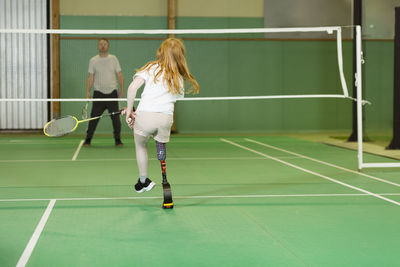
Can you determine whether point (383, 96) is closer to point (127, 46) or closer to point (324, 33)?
point (324, 33)

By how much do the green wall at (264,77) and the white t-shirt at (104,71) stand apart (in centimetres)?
453

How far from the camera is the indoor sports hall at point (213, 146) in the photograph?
15.1 ft

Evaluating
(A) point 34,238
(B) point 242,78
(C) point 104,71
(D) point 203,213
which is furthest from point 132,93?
(B) point 242,78

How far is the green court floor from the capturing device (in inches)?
166

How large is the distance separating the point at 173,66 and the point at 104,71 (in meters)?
6.63

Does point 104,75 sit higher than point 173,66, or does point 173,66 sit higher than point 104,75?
point 104,75

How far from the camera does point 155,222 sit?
5262mm

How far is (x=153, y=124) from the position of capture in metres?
5.77

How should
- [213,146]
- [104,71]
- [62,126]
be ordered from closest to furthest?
[62,126], [104,71], [213,146]

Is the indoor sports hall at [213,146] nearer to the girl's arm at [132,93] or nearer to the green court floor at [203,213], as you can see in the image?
the green court floor at [203,213]

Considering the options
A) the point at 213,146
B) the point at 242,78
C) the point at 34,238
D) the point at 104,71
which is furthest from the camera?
the point at 242,78

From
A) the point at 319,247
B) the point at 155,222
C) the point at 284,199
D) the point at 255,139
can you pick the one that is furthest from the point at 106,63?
the point at 319,247

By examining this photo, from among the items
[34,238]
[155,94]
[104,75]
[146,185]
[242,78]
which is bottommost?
[34,238]

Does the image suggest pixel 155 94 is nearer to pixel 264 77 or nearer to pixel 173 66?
pixel 173 66
